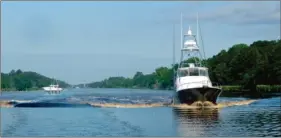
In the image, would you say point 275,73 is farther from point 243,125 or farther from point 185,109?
point 243,125

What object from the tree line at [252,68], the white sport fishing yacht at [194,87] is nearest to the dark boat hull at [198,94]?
the white sport fishing yacht at [194,87]

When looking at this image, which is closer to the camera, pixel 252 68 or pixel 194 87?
pixel 194 87

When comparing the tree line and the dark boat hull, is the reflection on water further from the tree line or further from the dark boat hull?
the tree line

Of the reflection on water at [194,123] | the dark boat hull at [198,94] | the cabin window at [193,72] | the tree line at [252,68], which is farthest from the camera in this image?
the tree line at [252,68]

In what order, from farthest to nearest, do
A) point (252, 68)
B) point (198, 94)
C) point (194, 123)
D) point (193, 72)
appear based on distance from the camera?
point (252, 68) → point (193, 72) → point (198, 94) → point (194, 123)

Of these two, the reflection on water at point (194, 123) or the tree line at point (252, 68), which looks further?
the tree line at point (252, 68)

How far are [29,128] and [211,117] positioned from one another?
16.5 meters

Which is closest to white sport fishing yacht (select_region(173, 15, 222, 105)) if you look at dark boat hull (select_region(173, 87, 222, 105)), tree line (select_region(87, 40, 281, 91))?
dark boat hull (select_region(173, 87, 222, 105))

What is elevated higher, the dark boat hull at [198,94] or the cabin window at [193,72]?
the cabin window at [193,72]

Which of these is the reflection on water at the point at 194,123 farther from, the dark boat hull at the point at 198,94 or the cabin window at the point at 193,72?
the cabin window at the point at 193,72

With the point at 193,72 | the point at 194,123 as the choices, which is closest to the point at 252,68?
the point at 193,72

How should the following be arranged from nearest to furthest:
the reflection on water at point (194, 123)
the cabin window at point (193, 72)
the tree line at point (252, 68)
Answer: the reflection on water at point (194, 123) → the cabin window at point (193, 72) → the tree line at point (252, 68)

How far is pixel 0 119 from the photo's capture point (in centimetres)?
5075

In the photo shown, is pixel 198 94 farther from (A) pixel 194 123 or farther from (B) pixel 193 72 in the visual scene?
(A) pixel 194 123
